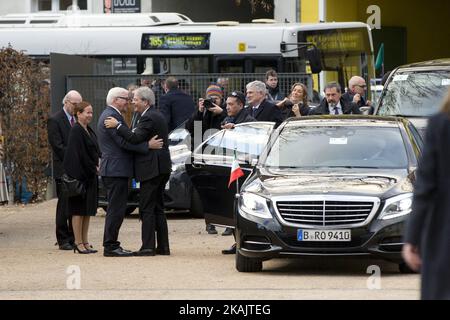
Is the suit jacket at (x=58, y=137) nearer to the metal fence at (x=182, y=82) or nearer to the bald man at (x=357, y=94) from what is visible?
the bald man at (x=357, y=94)

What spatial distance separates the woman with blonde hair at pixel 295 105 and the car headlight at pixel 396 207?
4824mm

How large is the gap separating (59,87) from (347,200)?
1156cm

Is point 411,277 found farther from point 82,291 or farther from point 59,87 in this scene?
point 59,87

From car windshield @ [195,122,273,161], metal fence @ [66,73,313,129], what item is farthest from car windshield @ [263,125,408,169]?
metal fence @ [66,73,313,129]

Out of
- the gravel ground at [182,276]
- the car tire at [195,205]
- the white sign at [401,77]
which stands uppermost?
the white sign at [401,77]

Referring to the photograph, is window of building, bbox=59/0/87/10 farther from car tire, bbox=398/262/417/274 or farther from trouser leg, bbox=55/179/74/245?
car tire, bbox=398/262/417/274

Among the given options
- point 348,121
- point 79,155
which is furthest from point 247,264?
point 79,155

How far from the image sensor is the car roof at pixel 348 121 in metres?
13.9

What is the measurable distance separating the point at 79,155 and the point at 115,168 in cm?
71

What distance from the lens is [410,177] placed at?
12797 millimetres

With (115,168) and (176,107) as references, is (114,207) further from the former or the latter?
(176,107)

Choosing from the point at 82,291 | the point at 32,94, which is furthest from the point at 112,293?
the point at 32,94

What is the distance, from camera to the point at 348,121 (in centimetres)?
1395

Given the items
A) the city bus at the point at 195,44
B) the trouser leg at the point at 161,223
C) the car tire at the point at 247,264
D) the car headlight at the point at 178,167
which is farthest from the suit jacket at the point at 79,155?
the city bus at the point at 195,44
